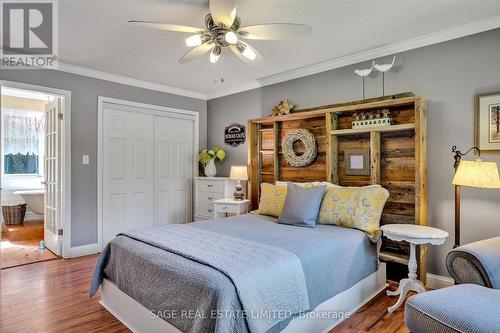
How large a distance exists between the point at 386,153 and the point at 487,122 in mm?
864

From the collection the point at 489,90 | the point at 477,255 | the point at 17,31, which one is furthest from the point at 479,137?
the point at 17,31

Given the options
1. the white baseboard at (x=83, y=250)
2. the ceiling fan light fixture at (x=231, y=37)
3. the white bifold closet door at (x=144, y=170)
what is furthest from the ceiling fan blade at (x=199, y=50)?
the white baseboard at (x=83, y=250)

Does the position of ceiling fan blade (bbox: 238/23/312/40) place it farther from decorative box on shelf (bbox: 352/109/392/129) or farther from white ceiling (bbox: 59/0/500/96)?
decorative box on shelf (bbox: 352/109/392/129)

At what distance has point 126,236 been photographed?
2.38 metres

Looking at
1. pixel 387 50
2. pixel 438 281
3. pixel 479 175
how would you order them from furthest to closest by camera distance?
1. pixel 387 50
2. pixel 438 281
3. pixel 479 175

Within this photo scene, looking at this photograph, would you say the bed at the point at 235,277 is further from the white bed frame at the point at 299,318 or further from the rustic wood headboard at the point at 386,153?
the rustic wood headboard at the point at 386,153

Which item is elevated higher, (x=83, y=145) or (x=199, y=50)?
(x=199, y=50)

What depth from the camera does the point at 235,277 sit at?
154 cm

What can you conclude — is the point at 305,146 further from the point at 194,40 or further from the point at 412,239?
the point at 194,40

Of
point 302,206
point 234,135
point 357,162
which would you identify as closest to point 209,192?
point 234,135

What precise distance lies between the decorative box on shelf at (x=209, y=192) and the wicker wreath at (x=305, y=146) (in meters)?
0.96

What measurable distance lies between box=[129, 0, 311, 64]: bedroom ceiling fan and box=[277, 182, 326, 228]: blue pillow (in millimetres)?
1300

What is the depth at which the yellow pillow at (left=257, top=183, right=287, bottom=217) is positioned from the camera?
3.15m

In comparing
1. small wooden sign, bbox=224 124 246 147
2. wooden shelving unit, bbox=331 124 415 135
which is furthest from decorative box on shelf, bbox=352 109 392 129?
small wooden sign, bbox=224 124 246 147
